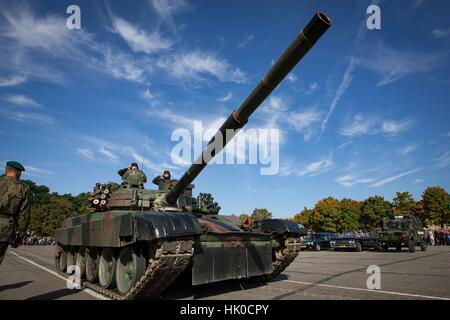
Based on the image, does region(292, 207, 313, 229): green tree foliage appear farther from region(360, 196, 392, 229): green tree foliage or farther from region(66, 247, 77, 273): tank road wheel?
region(66, 247, 77, 273): tank road wheel

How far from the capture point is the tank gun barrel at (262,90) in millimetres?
4466

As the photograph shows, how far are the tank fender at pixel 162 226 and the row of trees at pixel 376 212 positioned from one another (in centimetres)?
7126

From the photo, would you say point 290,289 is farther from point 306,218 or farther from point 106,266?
point 306,218

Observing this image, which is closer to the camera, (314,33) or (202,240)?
(314,33)

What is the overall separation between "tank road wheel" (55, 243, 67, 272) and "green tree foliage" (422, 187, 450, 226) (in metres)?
77.6

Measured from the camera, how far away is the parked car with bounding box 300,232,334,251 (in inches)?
1022

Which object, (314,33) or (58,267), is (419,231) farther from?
(314,33)

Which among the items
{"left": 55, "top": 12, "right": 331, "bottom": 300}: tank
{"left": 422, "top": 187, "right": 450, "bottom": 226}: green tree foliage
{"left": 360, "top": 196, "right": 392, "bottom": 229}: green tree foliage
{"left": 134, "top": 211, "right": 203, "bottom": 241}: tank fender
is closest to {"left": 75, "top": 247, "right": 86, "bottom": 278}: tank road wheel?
{"left": 55, "top": 12, "right": 331, "bottom": 300}: tank

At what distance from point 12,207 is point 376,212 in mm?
79122

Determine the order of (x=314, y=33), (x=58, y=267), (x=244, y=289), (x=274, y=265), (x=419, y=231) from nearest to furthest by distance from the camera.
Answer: (x=314, y=33), (x=244, y=289), (x=274, y=265), (x=58, y=267), (x=419, y=231)

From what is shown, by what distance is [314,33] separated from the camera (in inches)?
176

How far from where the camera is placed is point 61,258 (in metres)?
11.6

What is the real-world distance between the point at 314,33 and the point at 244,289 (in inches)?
211
